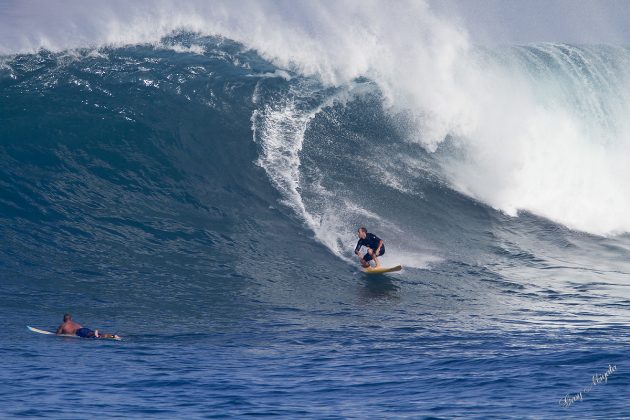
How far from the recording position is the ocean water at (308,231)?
10.2 metres

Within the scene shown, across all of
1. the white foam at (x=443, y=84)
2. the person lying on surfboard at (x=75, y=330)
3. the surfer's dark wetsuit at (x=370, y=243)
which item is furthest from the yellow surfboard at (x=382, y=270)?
the person lying on surfboard at (x=75, y=330)

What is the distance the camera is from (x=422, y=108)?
21.5m

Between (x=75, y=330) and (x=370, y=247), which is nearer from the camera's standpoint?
(x=75, y=330)

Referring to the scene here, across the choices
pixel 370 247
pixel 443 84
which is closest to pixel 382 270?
pixel 370 247

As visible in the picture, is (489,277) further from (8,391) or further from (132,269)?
(8,391)

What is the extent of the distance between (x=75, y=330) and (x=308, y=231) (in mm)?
6210

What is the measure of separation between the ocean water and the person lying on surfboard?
34cm

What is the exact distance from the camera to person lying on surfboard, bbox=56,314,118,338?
12.1 meters

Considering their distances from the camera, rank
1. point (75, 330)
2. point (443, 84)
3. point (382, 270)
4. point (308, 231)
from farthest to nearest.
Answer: point (443, 84) < point (308, 231) < point (382, 270) < point (75, 330)

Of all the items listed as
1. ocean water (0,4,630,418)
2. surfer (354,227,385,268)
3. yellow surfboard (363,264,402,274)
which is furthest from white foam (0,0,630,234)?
yellow surfboard (363,264,402,274)

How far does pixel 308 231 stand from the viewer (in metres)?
17.4

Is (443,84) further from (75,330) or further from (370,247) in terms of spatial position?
(75,330)

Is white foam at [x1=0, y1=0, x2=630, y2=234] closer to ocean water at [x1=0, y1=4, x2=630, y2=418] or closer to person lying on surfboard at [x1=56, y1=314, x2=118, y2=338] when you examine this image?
ocean water at [x1=0, y1=4, x2=630, y2=418]

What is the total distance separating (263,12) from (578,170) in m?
9.64
